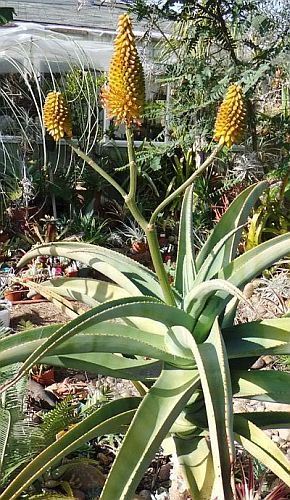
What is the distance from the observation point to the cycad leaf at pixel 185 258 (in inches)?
73.0

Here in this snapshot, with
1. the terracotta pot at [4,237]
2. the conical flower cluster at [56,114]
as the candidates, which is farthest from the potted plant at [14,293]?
the conical flower cluster at [56,114]

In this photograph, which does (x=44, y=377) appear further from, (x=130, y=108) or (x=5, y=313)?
(x=130, y=108)

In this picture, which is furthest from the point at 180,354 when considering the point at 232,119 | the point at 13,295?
the point at 13,295

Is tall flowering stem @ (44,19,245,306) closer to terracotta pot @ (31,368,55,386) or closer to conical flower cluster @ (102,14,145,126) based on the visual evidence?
conical flower cluster @ (102,14,145,126)

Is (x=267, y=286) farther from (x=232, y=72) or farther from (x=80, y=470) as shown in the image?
(x=80, y=470)

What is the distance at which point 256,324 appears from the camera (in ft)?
5.49

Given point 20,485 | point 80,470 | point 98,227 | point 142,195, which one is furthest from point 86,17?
point 20,485

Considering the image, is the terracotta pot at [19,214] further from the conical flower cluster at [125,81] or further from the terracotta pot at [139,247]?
the conical flower cluster at [125,81]

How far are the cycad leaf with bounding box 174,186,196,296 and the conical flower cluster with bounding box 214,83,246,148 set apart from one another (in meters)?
0.42

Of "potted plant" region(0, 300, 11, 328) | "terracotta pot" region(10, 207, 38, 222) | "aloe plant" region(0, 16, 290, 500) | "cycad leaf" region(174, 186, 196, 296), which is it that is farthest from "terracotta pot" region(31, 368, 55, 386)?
"terracotta pot" region(10, 207, 38, 222)

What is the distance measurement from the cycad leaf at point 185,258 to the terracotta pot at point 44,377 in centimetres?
165

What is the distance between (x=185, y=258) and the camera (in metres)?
1.89

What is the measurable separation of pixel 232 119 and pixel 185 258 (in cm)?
53

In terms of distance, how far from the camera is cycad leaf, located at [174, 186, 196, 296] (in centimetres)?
185
